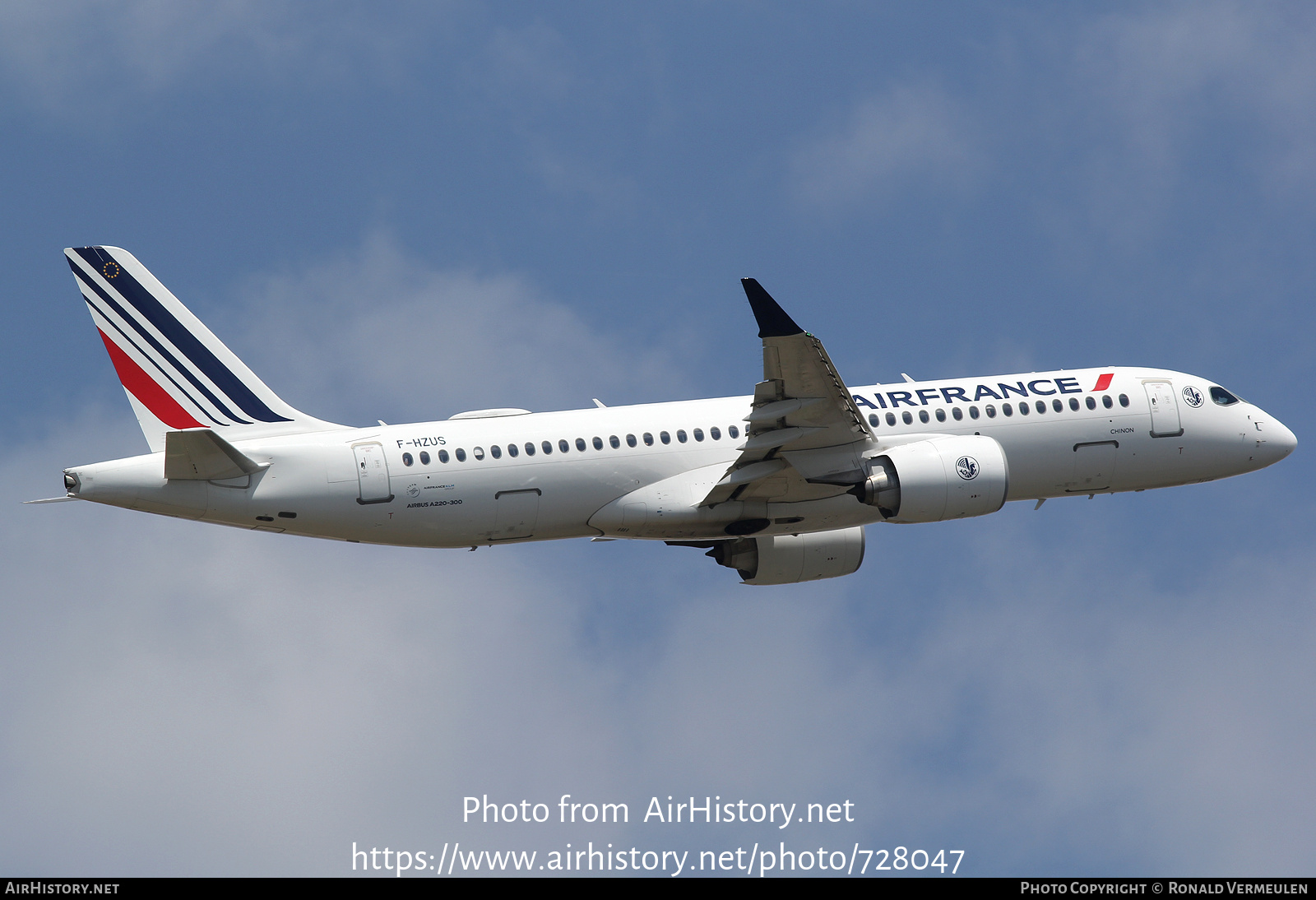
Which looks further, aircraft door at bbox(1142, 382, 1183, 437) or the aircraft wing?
aircraft door at bbox(1142, 382, 1183, 437)

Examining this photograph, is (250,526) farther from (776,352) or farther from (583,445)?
(776,352)

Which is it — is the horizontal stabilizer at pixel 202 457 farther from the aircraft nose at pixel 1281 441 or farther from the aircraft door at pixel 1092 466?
the aircraft nose at pixel 1281 441

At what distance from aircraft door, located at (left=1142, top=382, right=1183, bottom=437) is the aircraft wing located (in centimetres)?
971

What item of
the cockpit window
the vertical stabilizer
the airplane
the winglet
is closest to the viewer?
the winglet

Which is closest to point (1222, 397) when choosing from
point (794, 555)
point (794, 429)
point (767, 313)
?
point (794, 555)

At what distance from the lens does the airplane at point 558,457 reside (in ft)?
126

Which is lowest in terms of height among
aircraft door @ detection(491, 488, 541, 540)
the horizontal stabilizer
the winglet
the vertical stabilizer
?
aircraft door @ detection(491, 488, 541, 540)

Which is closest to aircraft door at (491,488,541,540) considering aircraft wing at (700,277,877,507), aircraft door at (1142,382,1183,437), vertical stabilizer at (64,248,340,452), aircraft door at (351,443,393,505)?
aircraft door at (351,443,393,505)

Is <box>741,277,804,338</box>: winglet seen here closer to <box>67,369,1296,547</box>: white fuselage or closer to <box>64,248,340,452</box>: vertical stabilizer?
<box>67,369,1296,547</box>: white fuselage

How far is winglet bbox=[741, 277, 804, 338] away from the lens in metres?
36.0

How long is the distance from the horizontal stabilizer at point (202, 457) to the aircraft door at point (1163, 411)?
24420 millimetres

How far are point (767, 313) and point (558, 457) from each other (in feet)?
23.3

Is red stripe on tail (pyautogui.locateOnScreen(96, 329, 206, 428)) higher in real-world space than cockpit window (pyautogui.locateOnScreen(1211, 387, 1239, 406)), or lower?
lower

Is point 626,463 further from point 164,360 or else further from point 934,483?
point 164,360
